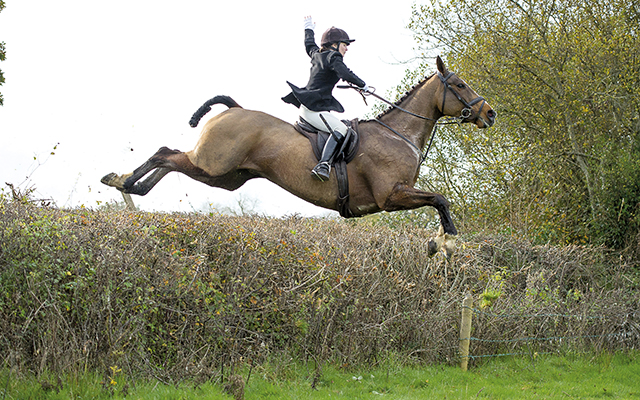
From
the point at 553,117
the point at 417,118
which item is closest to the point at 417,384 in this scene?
the point at 417,118

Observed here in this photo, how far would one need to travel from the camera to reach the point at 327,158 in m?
5.33

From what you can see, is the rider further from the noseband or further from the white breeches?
the noseband

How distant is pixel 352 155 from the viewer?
5.57 m

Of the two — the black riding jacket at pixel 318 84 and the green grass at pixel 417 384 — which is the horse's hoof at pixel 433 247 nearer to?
the black riding jacket at pixel 318 84

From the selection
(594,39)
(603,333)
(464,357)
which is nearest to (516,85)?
(594,39)

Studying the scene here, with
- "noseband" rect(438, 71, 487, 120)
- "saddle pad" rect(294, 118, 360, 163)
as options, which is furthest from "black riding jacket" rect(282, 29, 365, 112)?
"noseband" rect(438, 71, 487, 120)

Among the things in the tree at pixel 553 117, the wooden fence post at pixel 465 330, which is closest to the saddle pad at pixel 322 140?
the wooden fence post at pixel 465 330

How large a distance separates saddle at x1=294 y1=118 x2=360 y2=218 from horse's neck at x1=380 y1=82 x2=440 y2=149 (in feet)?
Result: 1.83

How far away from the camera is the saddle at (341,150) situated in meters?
5.41

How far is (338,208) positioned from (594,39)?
11035 millimetres

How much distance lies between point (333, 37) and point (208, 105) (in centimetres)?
156

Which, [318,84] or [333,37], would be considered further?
[318,84]

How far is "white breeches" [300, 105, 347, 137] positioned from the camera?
18.2ft

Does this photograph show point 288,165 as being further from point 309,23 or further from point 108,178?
point 108,178
